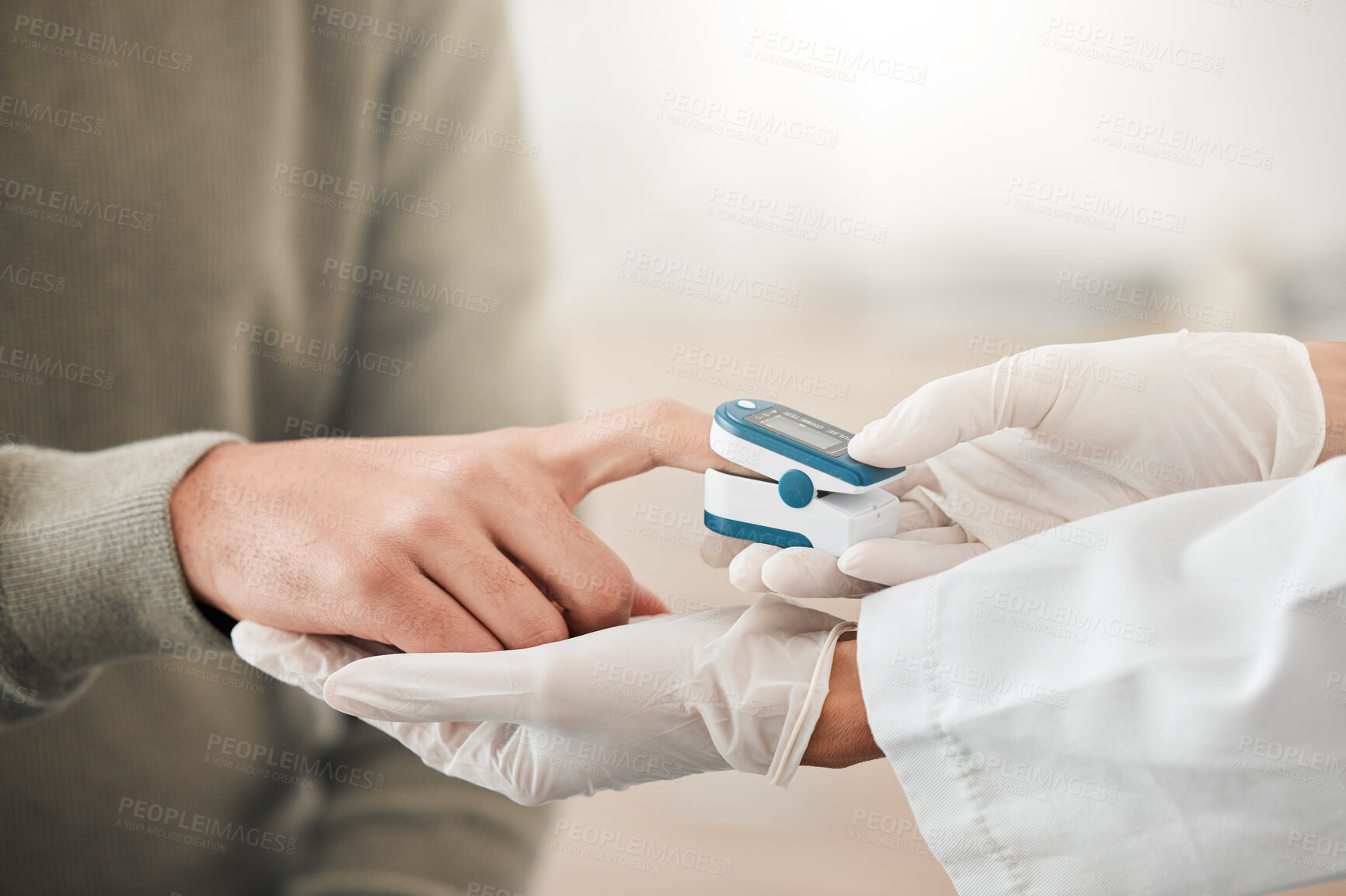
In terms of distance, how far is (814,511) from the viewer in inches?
22.5

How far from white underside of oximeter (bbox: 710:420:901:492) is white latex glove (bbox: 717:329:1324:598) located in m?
0.03

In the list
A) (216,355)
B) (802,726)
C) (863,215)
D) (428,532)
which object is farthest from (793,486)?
(216,355)

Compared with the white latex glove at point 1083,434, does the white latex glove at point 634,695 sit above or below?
below

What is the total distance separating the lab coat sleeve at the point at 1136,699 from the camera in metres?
0.42

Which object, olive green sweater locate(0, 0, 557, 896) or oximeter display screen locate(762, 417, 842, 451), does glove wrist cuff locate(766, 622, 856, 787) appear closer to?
oximeter display screen locate(762, 417, 842, 451)

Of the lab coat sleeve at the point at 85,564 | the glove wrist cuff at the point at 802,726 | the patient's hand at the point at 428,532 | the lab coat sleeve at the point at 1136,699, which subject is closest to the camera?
the lab coat sleeve at the point at 1136,699

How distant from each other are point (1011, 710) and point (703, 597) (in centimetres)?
75

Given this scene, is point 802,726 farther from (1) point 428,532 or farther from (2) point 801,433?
(1) point 428,532

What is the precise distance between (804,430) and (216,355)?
81 cm

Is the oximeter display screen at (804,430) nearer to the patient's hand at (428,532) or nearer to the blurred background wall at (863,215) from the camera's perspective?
the patient's hand at (428,532)

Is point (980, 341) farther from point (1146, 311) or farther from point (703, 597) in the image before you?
point (703, 597)

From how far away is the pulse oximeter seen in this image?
1.84 feet

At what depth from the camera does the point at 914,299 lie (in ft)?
3.50

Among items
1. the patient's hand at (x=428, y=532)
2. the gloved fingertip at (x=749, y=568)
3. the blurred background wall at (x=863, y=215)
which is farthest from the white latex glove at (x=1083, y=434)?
the blurred background wall at (x=863, y=215)
